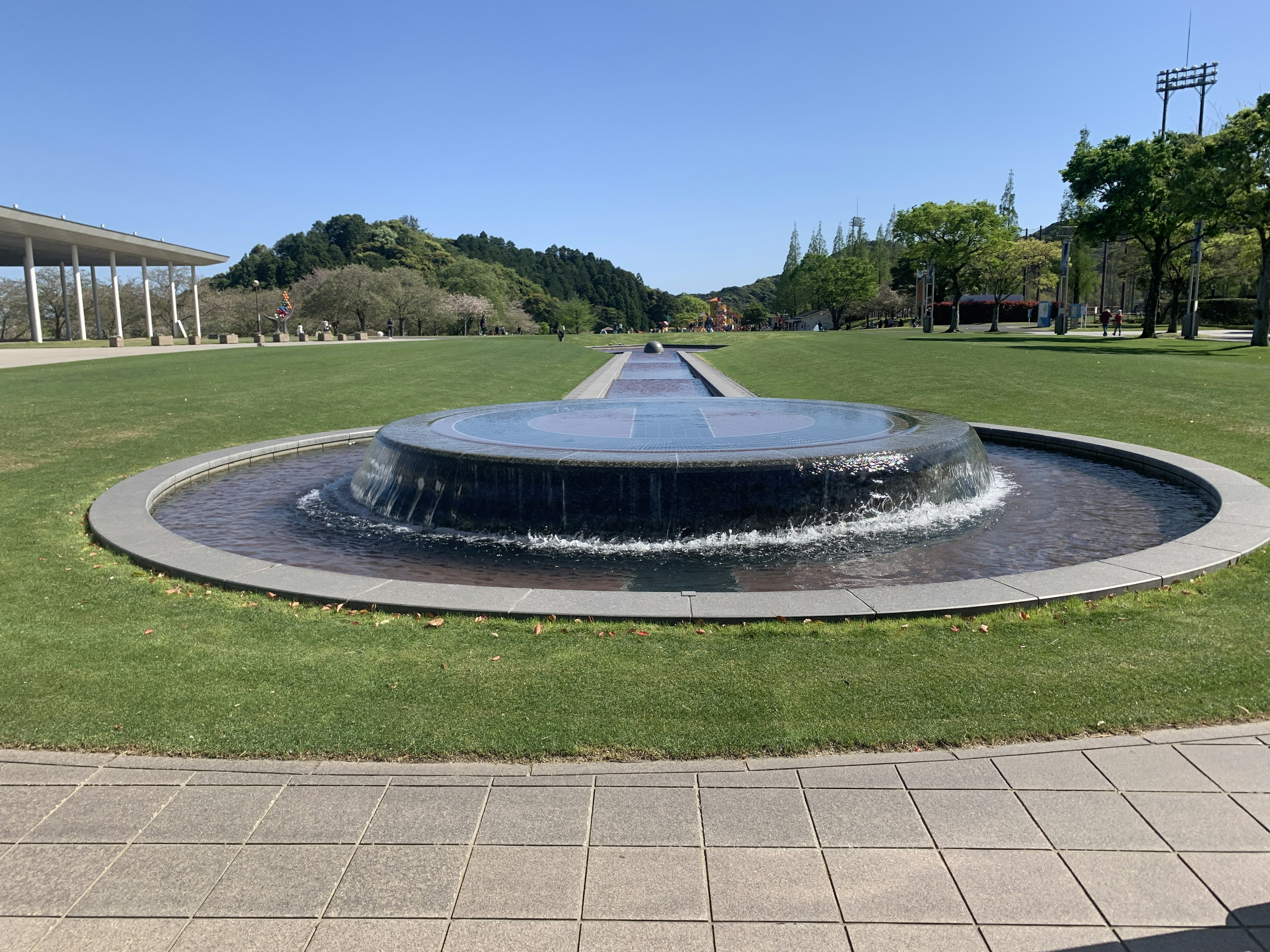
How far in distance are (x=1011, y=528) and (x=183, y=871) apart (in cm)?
786

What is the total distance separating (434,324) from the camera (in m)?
87.4

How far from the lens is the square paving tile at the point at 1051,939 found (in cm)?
262

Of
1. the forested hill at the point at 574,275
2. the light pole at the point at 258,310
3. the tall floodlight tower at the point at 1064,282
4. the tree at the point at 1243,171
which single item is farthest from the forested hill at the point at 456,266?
the tree at the point at 1243,171

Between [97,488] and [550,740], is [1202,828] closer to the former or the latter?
[550,740]

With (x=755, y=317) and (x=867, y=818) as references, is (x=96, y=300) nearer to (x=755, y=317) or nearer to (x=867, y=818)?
(x=867, y=818)

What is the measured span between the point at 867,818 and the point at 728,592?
342cm

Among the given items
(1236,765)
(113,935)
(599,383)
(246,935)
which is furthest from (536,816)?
(599,383)

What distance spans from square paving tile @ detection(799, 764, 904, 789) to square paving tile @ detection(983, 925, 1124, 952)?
874 mm

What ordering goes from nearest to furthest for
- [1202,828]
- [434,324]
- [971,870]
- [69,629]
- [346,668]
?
[971,870], [1202,828], [346,668], [69,629], [434,324]

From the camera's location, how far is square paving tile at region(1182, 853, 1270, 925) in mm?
2736

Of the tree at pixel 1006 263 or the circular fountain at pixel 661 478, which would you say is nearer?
the circular fountain at pixel 661 478

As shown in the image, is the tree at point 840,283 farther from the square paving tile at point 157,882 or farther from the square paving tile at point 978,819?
the square paving tile at point 157,882

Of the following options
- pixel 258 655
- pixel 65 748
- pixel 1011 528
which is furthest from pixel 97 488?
pixel 1011 528

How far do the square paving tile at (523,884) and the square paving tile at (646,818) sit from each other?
17cm
